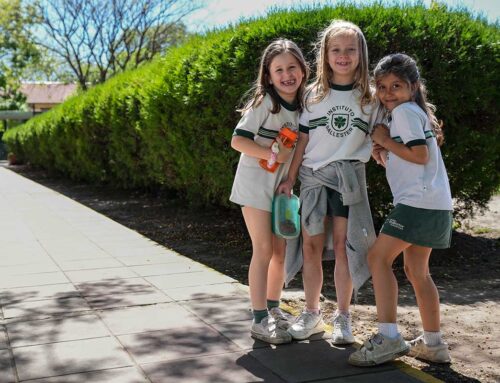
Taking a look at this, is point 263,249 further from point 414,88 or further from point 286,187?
point 414,88

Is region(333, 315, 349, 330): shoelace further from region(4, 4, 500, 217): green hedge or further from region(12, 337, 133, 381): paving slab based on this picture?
region(4, 4, 500, 217): green hedge

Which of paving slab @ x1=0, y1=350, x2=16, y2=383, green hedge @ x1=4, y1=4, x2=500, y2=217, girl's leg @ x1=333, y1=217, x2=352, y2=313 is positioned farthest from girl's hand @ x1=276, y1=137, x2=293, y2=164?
green hedge @ x1=4, y1=4, x2=500, y2=217

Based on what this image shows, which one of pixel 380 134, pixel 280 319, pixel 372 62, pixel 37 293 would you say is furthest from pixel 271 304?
pixel 372 62

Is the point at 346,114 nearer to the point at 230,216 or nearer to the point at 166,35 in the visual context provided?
the point at 230,216

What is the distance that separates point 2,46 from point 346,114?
45.3m

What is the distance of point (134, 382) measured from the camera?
355 cm

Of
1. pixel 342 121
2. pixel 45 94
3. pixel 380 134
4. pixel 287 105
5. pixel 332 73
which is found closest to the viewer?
pixel 380 134

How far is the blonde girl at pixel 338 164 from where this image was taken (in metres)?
4.01

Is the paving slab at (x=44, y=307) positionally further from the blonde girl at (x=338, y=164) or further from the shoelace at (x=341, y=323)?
the shoelace at (x=341, y=323)

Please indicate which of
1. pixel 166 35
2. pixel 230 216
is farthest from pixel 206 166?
pixel 166 35

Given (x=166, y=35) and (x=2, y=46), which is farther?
(x=2, y=46)

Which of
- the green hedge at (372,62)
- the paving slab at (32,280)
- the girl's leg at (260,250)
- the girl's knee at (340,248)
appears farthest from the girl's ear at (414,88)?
the paving slab at (32,280)

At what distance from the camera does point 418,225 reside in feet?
12.0

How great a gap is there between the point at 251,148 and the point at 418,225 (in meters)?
1.10
